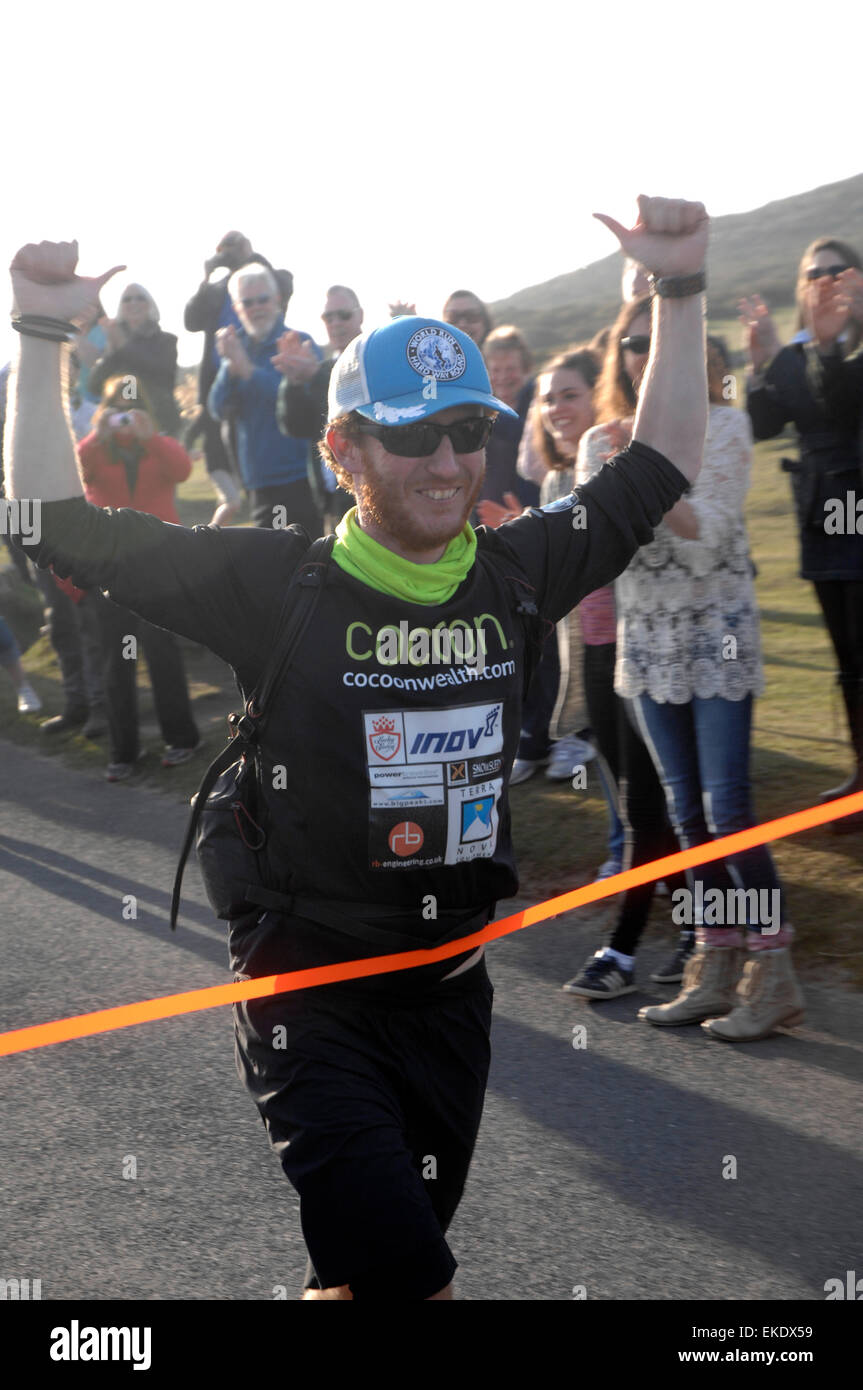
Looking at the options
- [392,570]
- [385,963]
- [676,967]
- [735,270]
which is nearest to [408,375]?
[392,570]

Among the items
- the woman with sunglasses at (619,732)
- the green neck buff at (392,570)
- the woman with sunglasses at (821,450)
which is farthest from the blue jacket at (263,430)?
the green neck buff at (392,570)

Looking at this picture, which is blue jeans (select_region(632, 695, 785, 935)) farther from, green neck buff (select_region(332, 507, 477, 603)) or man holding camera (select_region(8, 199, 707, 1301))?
green neck buff (select_region(332, 507, 477, 603))

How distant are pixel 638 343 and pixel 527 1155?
2418 mm

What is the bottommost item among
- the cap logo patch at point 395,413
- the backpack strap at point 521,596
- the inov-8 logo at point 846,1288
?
the inov-8 logo at point 846,1288

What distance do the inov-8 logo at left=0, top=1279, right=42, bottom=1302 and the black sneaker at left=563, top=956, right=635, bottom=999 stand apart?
6.83 ft

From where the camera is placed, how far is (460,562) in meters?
2.63

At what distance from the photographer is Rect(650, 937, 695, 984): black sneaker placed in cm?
491

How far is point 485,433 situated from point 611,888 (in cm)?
201

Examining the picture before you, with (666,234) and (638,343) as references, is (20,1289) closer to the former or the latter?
(666,234)

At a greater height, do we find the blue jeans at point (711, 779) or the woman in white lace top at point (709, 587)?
the woman in white lace top at point (709, 587)

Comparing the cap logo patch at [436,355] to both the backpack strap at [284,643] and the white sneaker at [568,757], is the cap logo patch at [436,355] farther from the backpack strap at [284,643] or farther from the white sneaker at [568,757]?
the white sneaker at [568,757]

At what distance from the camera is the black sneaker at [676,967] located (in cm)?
491

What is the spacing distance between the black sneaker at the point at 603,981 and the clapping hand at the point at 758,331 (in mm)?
2546
